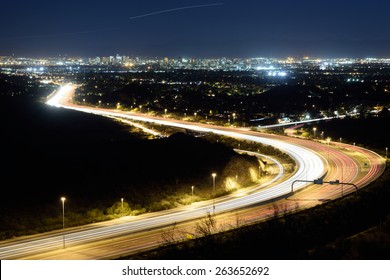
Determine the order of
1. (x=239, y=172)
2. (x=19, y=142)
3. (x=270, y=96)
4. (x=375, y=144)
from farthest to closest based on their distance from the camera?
(x=270, y=96) → (x=375, y=144) → (x=19, y=142) → (x=239, y=172)

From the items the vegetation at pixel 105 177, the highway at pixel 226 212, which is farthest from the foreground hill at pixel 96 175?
the highway at pixel 226 212

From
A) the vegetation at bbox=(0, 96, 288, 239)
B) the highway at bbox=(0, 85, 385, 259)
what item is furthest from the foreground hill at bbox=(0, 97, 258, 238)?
the highway at bbox=(0, 85, 385, 259)

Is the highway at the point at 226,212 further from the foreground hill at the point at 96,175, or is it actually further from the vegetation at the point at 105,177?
the foreground hill at the point at 96,175

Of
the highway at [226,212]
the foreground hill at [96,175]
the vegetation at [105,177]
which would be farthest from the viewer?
the foreground hill at [96,175]

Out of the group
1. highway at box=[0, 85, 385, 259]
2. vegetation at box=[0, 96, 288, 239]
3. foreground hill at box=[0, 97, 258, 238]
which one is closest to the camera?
highway at box=[0, 85, 385, 259]

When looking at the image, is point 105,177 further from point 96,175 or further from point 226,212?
point 226,212

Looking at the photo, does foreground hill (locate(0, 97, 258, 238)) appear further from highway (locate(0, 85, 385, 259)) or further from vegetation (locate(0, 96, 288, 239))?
highway (locate(0, 85, 385, 259))
